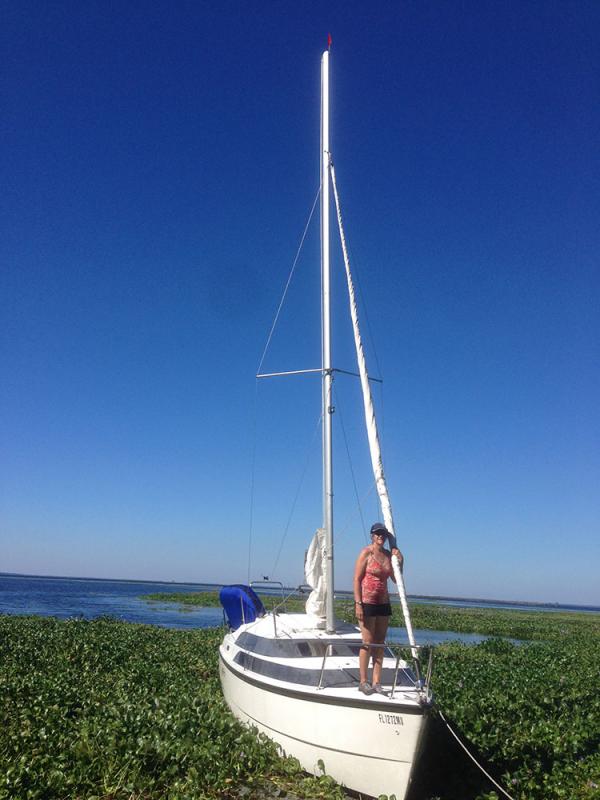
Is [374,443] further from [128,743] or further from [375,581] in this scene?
[128,743]

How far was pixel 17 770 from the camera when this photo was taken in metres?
7.31

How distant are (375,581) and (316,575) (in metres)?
3.14

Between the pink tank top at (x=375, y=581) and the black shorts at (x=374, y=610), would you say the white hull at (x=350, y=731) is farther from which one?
the pink tank top at (x=375, y=581)

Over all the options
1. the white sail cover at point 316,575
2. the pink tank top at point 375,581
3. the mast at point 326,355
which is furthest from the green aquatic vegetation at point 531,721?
the mast at point 326,355

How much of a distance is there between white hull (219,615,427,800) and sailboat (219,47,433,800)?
0.01m

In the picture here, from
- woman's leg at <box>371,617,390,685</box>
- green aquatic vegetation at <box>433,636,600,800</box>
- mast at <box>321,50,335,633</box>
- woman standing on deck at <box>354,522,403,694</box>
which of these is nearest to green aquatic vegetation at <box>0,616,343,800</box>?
woman's leg at <box>371,617,390,685</box>

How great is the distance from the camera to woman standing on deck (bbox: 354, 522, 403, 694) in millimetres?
8836

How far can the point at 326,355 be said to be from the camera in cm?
1188

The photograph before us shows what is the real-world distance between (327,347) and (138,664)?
10542mm

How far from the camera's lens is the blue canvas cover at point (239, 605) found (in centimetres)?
1417

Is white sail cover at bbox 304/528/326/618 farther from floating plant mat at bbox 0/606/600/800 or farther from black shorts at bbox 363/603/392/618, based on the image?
black shorts at bbox 363/603/392/618

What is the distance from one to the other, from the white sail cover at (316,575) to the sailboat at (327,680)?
21 mm

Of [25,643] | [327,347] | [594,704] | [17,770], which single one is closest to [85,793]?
[17,770]

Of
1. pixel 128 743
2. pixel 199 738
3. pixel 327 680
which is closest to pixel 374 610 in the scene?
pixel 327 680
